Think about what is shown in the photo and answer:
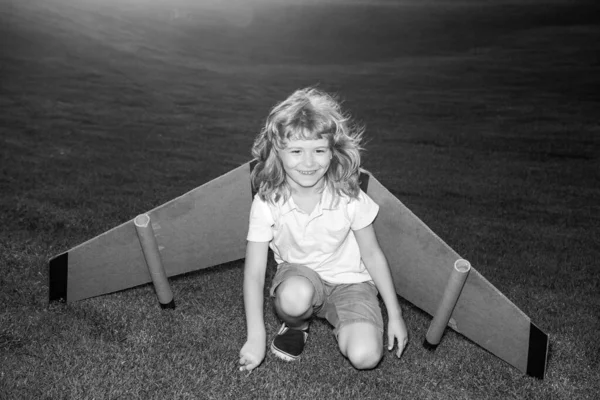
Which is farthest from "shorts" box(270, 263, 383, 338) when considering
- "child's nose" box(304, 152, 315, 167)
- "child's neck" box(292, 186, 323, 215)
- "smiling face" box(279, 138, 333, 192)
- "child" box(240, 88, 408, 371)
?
"child's nose" box(304, 152, 315, 167)

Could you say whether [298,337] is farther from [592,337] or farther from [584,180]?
[584,180]

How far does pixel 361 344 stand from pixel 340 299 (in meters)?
0.33

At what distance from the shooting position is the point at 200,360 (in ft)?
10.2

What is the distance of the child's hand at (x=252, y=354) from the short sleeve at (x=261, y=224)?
0.54 m

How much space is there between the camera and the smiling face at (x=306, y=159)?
2.93 m

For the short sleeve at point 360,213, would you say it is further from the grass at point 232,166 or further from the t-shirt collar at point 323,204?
the grass at point 232,166

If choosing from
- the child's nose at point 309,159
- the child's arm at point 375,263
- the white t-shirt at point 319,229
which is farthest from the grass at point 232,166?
the child's nose at point 309,159

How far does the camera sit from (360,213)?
10.2ft

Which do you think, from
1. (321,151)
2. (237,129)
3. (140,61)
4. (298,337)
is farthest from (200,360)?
(140,61)

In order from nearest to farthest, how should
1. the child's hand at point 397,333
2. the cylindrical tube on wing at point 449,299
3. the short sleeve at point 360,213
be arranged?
the cylindrical tube on wing at point 449,299 < the child's hand at point 397,333 < the short sleeve at point 360,213

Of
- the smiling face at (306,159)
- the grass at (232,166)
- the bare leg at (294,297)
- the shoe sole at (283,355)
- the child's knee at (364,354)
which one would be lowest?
the grass at (232,166)

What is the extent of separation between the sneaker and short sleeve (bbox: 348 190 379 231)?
2.33ft

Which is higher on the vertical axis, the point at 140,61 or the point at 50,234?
the point at 50,234

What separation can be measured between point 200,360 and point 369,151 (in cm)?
878
